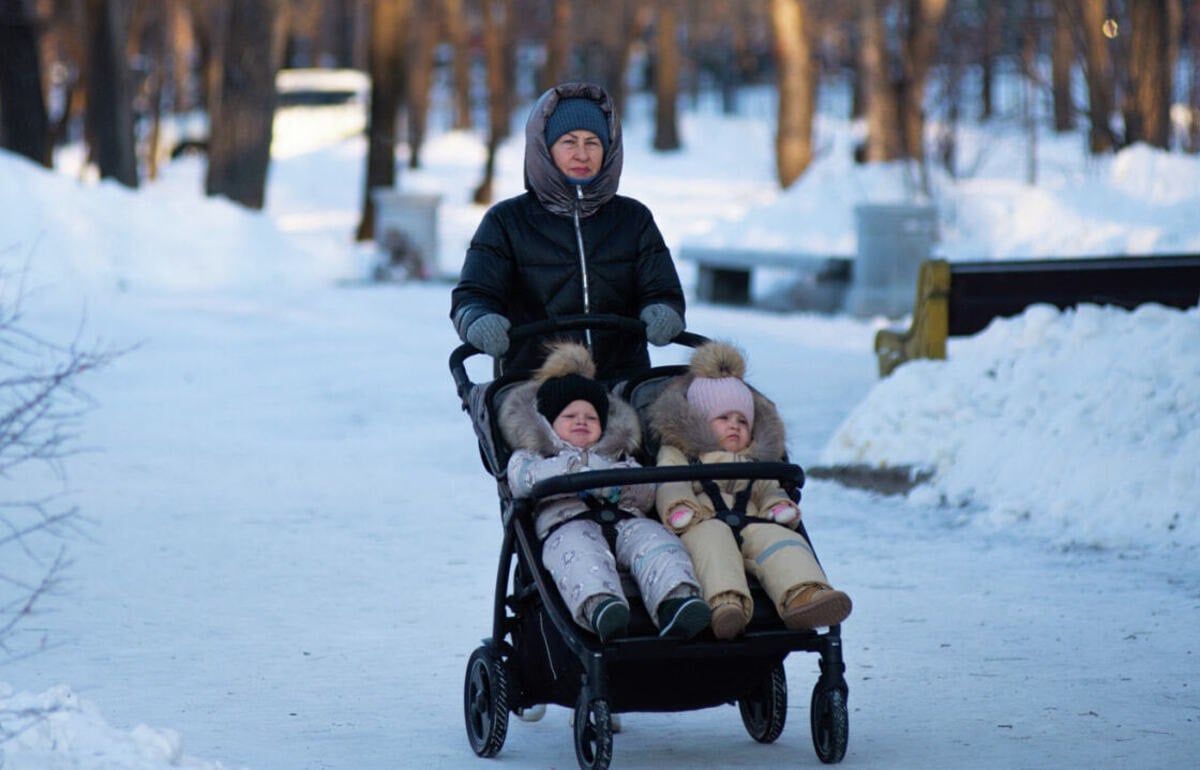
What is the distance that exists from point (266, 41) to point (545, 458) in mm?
21815

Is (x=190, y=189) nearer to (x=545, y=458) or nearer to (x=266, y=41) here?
(x=266, y=41)

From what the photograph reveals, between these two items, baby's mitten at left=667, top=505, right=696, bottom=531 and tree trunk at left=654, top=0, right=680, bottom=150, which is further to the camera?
tree trunk at left=654, top=0, right=680, bottom=150

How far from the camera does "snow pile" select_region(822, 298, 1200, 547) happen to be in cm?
852

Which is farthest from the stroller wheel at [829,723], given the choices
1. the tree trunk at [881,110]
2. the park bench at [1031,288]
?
the tree trunk at [881,110]

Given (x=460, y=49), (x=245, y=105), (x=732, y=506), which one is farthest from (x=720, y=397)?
(x=460, y=49)

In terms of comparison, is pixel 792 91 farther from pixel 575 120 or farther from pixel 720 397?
pixel 720 397

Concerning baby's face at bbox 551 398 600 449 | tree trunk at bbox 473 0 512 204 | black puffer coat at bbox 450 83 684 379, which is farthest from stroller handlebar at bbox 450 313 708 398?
tree trunk at bbox 473 0 512 204

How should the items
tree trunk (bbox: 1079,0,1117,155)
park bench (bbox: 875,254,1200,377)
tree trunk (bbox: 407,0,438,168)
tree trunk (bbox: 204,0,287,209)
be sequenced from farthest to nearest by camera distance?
tree trunk (bbox: 407,0,438,168) → tree trunk (bbox: 204,0,287,209) → tree trunk (bbox: 1079,0,1117,155) → park bench (bbox: 875,254,1200,377)

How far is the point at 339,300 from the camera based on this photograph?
19.7 meters

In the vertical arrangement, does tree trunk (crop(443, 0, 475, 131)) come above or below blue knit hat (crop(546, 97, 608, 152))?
above

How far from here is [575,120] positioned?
18.6 ft

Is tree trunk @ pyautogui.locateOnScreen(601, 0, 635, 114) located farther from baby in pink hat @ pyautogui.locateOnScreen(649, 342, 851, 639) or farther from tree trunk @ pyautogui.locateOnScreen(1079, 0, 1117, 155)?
baby in pink hat @ pyautogui.locateOnScreen(649, 342, 851, 639)

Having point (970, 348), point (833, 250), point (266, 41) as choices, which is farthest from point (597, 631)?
point (266, 41)

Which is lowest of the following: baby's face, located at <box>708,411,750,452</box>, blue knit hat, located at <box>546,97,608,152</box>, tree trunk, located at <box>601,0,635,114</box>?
baby's face, located at <box>708,411,750,452</box>
